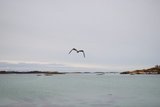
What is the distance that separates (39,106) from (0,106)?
173 inches

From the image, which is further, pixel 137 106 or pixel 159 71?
pixel 159 71

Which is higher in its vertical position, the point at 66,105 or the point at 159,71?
the point at 159,71

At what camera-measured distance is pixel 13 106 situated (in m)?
26.0

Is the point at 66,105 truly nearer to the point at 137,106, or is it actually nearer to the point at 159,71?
the point at 137,106

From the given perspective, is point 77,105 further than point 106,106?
Yes

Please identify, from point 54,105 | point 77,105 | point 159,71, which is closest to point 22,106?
point 54,105

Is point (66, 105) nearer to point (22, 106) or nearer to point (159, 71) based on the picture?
point (22, 106)

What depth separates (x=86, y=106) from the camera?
27141 millimetres

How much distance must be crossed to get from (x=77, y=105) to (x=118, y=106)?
15.6ft

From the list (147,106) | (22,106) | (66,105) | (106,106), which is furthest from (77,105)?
(147,106)

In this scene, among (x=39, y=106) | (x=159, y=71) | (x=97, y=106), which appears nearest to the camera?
(x=39, y=106)

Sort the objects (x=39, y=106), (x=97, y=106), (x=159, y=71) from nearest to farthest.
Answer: (x=39, y=106), (x=97, y=106), (x=159, y=71)

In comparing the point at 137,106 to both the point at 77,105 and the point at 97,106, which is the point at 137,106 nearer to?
the point at 97,106

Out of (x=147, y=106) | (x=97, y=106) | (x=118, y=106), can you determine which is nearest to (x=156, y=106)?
(x=147, y=106)
